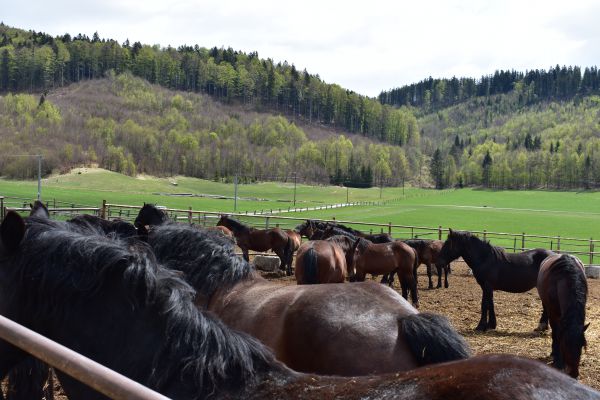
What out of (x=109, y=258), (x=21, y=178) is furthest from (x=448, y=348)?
(x=21, y=178)

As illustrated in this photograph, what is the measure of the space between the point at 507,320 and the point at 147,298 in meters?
11.0

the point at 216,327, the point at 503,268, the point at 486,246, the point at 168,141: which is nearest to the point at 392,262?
the point at 486,246

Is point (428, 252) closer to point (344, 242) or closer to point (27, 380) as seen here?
point (344, 242)

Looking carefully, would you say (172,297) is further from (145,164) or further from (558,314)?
(145,164)

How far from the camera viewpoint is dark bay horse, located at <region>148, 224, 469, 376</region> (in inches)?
124

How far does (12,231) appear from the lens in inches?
92.0

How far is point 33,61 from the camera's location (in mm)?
152000

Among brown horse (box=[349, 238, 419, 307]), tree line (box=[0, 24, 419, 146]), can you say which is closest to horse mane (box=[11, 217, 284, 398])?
brown horse (box=[349, 238, 419, 307])

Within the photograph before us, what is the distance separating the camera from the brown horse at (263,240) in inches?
679

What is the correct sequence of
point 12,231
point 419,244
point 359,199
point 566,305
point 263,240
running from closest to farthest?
1. point 12,231
2. point 566,305
3. point 419,244
4. point 263,240
5. point 359,199

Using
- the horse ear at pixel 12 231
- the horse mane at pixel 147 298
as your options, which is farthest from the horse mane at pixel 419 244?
the horse ear at pixel 12 231

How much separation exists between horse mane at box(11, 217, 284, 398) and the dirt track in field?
13.6 feet

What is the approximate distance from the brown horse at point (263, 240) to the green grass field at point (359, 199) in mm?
27861

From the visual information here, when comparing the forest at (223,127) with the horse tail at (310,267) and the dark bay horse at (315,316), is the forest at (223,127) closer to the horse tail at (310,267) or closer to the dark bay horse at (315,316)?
the horse tail at (310,267)
